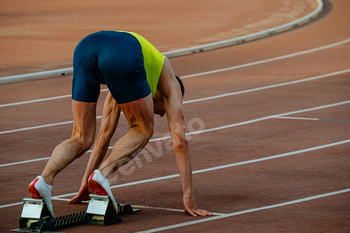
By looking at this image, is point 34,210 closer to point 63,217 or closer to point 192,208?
point 63,217

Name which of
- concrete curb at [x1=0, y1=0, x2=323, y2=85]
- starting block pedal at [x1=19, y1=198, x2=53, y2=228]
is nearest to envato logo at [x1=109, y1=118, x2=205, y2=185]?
starting block pedal at [x1=19, y1=198, x2=53, y2=228]

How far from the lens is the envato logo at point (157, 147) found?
18.8ft

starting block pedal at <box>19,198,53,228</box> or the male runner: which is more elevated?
the male runner

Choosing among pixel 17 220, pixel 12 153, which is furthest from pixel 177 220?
pixel 12 153

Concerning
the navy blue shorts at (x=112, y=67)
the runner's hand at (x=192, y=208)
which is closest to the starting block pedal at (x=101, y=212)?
the runner's hand at (x=192, y=208)

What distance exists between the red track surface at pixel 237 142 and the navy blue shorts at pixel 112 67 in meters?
1.18

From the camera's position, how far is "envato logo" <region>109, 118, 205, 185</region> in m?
5.74

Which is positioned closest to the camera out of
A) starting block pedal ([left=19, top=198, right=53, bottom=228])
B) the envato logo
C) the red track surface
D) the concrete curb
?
starting block pedal ([left=19, top=198, right=53, bottom=228])

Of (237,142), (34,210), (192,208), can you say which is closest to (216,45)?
(237,142)

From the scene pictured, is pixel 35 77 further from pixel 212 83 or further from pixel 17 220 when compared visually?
pixel 17 220

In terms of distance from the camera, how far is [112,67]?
527 centimetres

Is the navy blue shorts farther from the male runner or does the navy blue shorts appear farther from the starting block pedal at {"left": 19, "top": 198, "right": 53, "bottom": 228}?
the starting block pedal at {"left": 19, "top": 198, "right": 53, "bottom": 228}

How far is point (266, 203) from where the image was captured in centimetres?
620

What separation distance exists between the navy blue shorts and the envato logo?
56 cm
